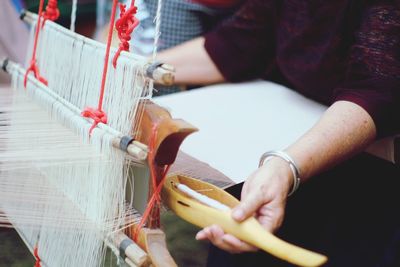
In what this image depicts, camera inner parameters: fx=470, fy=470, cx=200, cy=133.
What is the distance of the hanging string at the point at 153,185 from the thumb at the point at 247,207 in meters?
0.12

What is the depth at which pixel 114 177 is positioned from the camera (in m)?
0.65

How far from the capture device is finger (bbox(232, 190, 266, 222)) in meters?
0.58

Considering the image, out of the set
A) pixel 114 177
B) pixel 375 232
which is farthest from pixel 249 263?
pixel 114 177

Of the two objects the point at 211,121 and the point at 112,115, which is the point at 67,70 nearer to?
the point at 112,115

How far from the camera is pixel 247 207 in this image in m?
0.59

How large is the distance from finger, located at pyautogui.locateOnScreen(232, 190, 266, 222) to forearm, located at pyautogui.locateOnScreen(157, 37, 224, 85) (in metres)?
0.73

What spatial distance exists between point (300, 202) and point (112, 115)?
0.54 m

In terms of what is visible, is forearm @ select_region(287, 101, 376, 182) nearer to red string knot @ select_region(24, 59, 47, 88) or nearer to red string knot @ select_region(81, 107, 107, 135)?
red string knot @ select_region(81, 107, 107, 135)

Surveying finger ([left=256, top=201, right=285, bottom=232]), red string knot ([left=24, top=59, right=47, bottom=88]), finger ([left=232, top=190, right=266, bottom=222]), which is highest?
red string knot ([left=24, top=59, right=47, bottom=88])

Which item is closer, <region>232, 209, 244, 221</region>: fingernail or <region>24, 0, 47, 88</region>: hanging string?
<region>232, 209, 244, 221</region>: fingernail

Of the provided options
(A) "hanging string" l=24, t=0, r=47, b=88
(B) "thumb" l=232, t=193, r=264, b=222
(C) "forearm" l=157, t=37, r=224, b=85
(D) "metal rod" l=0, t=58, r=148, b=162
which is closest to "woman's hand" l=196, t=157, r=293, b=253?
(B) "thumb" l=232, t=193, r=264, b=222

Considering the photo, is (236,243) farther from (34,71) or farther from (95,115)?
(34,71)

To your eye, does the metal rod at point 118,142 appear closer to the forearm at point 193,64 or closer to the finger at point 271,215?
the finger at point 271,215

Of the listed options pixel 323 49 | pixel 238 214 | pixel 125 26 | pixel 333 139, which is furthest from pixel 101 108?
pixel 323 49
